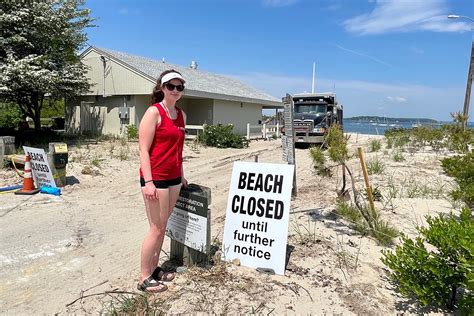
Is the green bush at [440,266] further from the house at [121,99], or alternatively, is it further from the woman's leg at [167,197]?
the house at [121,99]

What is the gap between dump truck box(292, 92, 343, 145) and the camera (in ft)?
58.0

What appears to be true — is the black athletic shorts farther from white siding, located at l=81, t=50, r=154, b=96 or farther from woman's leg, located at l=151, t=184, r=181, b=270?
white siding, located at l=81, t=50, r=154, b=96

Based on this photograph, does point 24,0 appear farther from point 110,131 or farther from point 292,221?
point 292,221

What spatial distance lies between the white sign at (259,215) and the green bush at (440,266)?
1108 millimetres

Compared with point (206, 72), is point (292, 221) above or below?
below

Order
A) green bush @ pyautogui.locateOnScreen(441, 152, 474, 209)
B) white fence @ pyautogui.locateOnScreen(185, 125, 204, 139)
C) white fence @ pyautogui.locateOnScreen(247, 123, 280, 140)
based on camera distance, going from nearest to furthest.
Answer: green bush @ pyautogui.locateOnScreen(441, 152, 474, 209) → white fence @ pyautogui.locateOnScreen(185, 125, 204, 139) → white fence @ pyautogui.locateOnScreen(247, 123, 280, 140)

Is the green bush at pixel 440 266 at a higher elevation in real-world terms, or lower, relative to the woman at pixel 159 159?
lower

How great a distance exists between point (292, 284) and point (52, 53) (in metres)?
13.8

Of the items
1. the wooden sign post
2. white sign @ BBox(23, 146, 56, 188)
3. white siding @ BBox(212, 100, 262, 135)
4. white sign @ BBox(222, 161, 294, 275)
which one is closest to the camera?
the wooden sign post

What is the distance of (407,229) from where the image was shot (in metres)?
4.86

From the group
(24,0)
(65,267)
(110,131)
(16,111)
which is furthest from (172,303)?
(16,111)

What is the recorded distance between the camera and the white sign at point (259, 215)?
360 centimetres

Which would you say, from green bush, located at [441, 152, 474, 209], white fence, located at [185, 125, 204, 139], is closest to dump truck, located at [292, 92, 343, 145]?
white fence, located at [185, 125, 204, 139]

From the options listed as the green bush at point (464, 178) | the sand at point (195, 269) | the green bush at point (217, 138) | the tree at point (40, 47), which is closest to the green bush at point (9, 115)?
the tree at point (40, 47)
